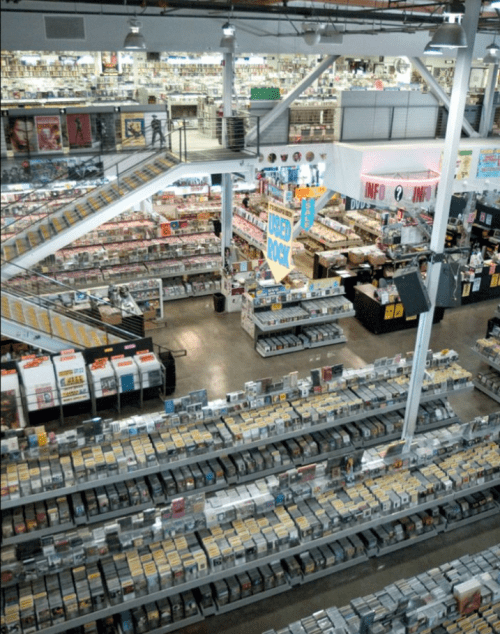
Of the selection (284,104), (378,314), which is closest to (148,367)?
(378,314)

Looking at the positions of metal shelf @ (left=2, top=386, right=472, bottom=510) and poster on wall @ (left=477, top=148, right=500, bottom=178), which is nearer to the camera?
metal shelf @ (left=2, top=386, right=472, bottom=510)

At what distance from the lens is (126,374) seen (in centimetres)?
888

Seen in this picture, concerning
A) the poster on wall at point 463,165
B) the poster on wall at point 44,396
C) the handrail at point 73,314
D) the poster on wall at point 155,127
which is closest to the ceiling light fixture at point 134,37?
the poster on wall at point 155,127

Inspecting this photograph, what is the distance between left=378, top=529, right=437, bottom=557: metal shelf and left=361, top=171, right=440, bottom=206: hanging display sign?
6844 millimetres

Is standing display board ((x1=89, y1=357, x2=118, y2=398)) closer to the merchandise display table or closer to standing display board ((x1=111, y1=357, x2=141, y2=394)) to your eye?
standing display board ((x1=111, y1=357, x2=141, y2=394))

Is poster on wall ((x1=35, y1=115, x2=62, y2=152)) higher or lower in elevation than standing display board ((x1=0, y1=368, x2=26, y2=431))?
higher

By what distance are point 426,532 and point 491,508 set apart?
107 cm

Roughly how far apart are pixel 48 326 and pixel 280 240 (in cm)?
401

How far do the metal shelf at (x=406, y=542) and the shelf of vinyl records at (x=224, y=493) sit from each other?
0.09 feet

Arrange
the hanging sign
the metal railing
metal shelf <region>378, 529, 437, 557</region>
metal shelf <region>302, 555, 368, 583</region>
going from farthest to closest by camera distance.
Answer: the hanging sign → metal shelf <region>378, 529, 437, 557</region> → metal shelf <region>302, 555, 368, 583</region> → the metal railing

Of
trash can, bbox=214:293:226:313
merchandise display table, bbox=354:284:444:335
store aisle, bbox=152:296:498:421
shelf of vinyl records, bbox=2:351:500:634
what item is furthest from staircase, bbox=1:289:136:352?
merchandise display table, bbox=354:284:444:335

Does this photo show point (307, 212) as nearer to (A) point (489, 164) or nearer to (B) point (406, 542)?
(A) point (489, 164)

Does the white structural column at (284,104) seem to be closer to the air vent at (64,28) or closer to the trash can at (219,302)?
the trash can at (219,302)

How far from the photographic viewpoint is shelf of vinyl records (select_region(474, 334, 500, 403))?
10.3m
